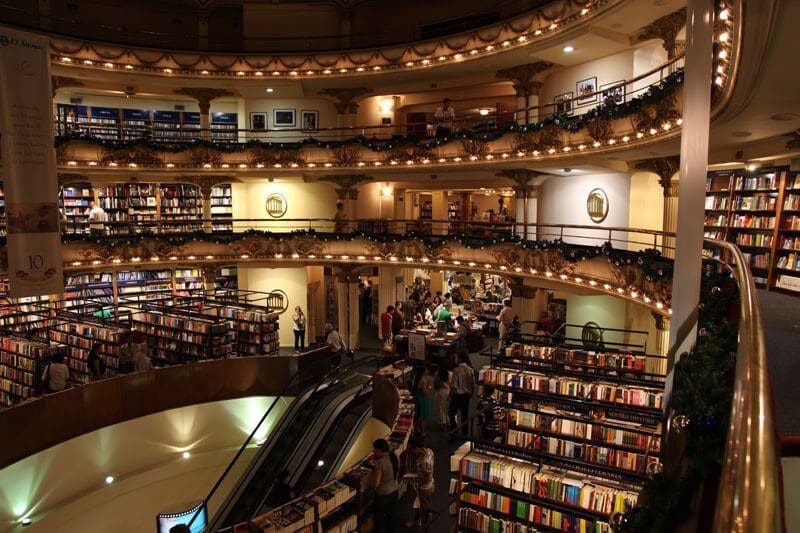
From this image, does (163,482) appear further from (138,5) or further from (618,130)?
(138,5)

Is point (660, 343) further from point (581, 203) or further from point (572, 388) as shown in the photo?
point (581, 203)

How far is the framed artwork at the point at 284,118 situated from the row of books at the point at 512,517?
16899 millimetres

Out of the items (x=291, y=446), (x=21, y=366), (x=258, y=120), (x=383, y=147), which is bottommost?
(x=291, y=446)

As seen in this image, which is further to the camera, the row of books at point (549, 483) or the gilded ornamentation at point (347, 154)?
the gilded ornamentation at point (347, 154)

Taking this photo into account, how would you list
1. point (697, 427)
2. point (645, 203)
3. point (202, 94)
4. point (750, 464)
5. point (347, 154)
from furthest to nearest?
point (202, 94) → point (347, 154) → point (645, 203) → point (697, 427) → point (750, 464)

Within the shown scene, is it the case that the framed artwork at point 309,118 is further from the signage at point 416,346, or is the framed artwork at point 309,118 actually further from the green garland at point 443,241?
the signage at point 416,346

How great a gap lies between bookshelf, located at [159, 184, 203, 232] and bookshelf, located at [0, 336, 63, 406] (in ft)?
25.2

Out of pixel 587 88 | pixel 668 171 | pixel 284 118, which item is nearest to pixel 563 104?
pixel 587 88

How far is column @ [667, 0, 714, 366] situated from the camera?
5.36m

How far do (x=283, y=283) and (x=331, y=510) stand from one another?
14.7 m

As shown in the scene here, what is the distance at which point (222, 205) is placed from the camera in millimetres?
22188

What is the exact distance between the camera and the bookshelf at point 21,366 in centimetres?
1320

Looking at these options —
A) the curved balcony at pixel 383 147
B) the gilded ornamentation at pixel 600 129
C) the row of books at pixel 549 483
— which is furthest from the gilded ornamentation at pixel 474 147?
the row of books at pixel 549 483

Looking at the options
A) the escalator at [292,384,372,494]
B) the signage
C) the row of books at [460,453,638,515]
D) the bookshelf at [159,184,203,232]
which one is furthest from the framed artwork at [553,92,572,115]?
the bookshelf at [159,184,203,232]
